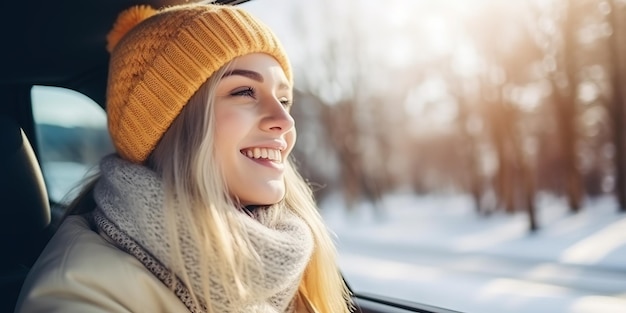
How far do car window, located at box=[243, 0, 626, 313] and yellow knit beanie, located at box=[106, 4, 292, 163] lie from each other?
0.53m

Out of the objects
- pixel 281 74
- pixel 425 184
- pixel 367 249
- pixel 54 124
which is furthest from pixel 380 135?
pixel 281 74

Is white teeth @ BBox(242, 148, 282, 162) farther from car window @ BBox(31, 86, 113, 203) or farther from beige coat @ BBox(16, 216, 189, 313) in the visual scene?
car window @ BBox(31, 86, 113, 203)

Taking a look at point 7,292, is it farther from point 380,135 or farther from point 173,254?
point 380,135

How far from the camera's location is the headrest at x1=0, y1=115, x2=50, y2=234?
1.51 m

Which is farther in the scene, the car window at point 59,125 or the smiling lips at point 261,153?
the car window at point 59,125

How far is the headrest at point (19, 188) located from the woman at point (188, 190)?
41 centimetres

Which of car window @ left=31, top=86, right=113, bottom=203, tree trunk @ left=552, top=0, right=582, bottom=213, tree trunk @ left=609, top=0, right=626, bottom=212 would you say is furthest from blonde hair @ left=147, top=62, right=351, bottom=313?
tree trunk @ left=552, top=0, right=582, bottom=213

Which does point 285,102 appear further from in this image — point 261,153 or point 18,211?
point 18,211

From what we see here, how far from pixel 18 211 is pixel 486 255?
502cm

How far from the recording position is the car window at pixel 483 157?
10.9 ft

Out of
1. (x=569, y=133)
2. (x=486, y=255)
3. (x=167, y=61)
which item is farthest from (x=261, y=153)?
(x=569, y=133)

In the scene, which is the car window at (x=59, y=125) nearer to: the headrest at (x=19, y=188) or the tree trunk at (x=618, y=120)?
the headrest at (x=19, y=188)

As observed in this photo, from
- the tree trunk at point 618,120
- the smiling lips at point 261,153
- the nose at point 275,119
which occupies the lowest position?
the smiling lips at point 261,153

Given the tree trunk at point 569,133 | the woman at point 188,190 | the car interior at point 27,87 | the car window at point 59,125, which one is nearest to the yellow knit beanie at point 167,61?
the woman at point 188,190
